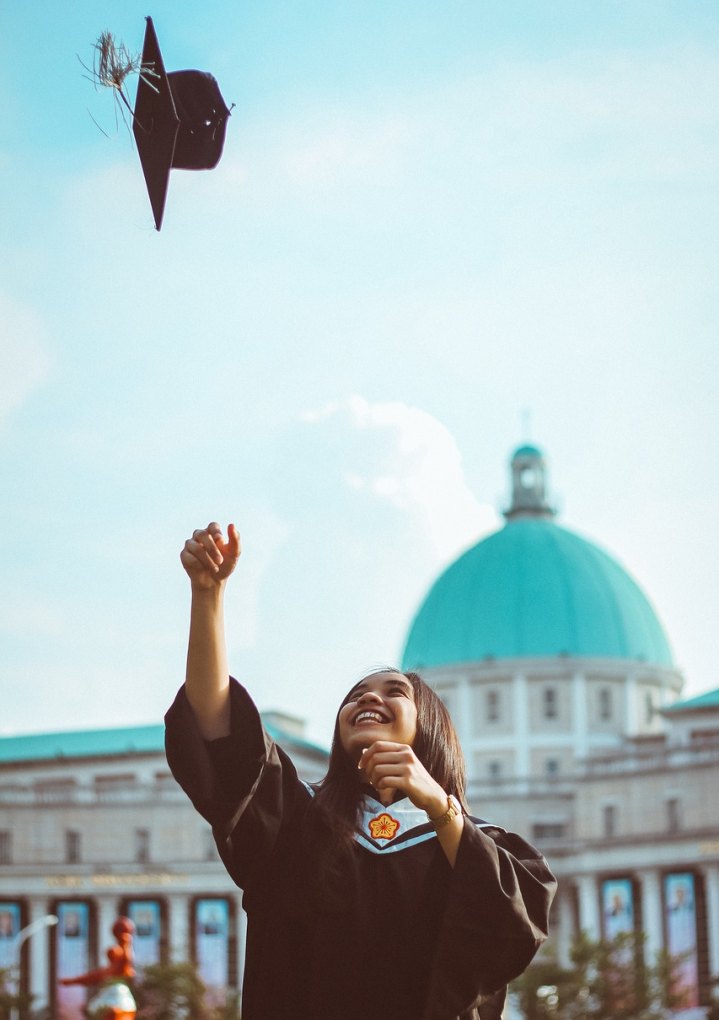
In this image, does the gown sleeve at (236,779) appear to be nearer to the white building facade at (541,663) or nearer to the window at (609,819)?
the window at (609,819)

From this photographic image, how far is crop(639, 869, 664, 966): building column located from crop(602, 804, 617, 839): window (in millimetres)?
2325

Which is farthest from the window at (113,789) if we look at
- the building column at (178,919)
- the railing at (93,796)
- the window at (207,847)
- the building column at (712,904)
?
the building column at (712,904)

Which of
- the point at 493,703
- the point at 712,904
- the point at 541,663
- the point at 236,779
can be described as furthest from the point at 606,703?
the point at 236,779

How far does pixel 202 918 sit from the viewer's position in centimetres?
7844

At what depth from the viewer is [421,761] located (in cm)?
555

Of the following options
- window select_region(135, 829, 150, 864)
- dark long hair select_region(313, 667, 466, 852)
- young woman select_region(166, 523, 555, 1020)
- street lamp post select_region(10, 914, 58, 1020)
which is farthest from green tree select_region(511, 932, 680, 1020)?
young woman select_region(166, 523, 555, 1020)

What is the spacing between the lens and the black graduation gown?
5.09 m

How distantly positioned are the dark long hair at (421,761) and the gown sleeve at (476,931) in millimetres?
394

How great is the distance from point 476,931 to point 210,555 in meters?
1.24

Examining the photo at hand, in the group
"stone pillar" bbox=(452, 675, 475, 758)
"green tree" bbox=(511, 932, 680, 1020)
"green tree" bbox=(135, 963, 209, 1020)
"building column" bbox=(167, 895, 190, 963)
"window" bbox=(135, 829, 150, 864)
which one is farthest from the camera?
"stone pillar" bbox=(452, 675, 475, 758)

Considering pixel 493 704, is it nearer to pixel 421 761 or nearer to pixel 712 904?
pixel 712 904

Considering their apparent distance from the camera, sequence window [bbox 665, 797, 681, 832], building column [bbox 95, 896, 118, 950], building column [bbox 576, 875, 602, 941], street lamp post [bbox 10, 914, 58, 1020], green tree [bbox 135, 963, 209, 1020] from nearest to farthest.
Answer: green tree [bbox 135, 963, 209, 1020] → street lamp post [bbox 10, 914, 58, 1020] → window [bbox 665, 797, 681, 832] → building column [bbox 576, 875, 602, 941] → building column [bbox 95, 896, 118, 950]

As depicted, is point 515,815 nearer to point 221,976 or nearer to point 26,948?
point 221,976

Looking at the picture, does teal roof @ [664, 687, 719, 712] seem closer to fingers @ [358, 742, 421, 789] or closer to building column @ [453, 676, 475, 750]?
building column @ [453, 676, 475, 750]
